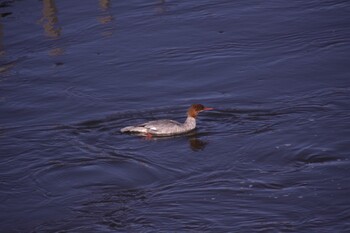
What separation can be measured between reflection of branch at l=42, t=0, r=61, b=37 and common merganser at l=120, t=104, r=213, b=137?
7.76 metres

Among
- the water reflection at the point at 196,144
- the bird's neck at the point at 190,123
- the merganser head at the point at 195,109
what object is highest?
the merganser head at the point at 195,109

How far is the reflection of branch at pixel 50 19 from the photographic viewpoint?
22594mm

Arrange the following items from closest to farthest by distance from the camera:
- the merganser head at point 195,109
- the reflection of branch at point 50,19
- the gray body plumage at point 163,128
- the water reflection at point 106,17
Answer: the gray body plumage at point 163,128 < the merganser head at point 195,109 < the water reflection at point 106,17 < the reflection of branch at point 50,19

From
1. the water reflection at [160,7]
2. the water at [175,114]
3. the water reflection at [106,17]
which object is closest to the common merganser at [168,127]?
the water at [175,114]

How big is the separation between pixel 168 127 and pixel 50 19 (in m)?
9.41

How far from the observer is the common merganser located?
50.0 feet

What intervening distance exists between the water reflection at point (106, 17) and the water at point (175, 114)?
70mm

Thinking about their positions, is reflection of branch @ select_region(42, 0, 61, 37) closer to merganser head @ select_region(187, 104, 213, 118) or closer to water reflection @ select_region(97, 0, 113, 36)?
water reflection @ select_region(97, 0, 113, 36)

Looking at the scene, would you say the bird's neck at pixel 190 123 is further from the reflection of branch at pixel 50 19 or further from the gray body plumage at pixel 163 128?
the reflection of branch at pixel 50 19

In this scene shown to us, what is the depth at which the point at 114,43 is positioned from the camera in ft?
69.4

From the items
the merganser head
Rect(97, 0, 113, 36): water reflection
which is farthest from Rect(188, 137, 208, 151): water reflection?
Rect(97, 0, 113, 36): water reflection

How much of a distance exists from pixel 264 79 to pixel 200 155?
13.3 ft

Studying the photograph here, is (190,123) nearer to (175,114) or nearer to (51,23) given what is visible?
(175,114)

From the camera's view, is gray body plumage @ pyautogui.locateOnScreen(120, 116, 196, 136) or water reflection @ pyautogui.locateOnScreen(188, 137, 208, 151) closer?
water reflection @ pyautogui.locateOnScreen(188, 137, 208, 151)
